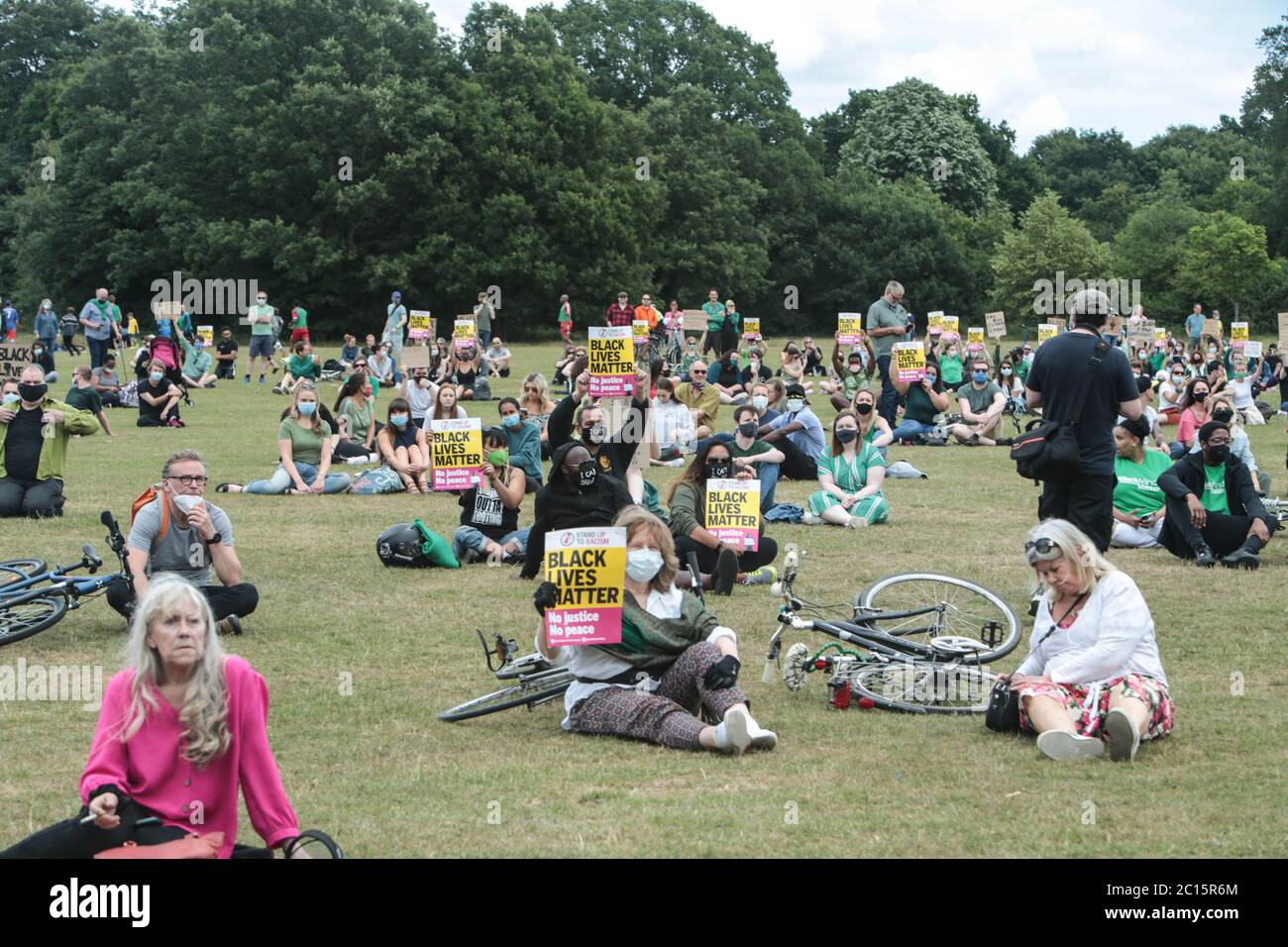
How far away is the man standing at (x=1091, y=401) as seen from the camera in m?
9.70

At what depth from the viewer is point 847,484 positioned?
15875mm

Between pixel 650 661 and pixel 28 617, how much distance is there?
172 inches

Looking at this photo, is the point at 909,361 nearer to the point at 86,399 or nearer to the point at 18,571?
the point at 86,399

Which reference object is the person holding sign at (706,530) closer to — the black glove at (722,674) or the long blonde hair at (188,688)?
the black glove at (722,674)

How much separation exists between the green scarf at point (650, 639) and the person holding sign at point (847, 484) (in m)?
7.49

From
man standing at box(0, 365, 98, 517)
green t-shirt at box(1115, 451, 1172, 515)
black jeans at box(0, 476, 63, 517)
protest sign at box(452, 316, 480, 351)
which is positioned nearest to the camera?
green t-shirt at box(1115, 451, 1172, 515)

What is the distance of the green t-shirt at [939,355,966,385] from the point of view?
27.0 m

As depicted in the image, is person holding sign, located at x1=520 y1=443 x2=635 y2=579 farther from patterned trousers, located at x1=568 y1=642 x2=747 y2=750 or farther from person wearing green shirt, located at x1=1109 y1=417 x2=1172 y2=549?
person wearing green shirt, located at x1=1109 y1=417 x2=1172 y2=549

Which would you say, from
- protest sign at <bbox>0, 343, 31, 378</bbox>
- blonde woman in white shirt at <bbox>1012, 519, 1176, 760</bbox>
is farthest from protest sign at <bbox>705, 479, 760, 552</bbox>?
protest sign at <bbox>0, 343, 31, 378</bbox>

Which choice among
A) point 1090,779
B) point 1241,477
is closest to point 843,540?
point 1241,477

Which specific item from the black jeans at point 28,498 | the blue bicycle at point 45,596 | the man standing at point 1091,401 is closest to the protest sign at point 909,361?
the black jeans at point 28,498

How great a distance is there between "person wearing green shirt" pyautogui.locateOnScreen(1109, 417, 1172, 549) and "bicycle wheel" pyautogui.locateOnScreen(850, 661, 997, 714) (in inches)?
235

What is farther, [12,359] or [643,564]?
[12,359]

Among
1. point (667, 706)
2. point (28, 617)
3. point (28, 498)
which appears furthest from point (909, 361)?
point (667, 706)
